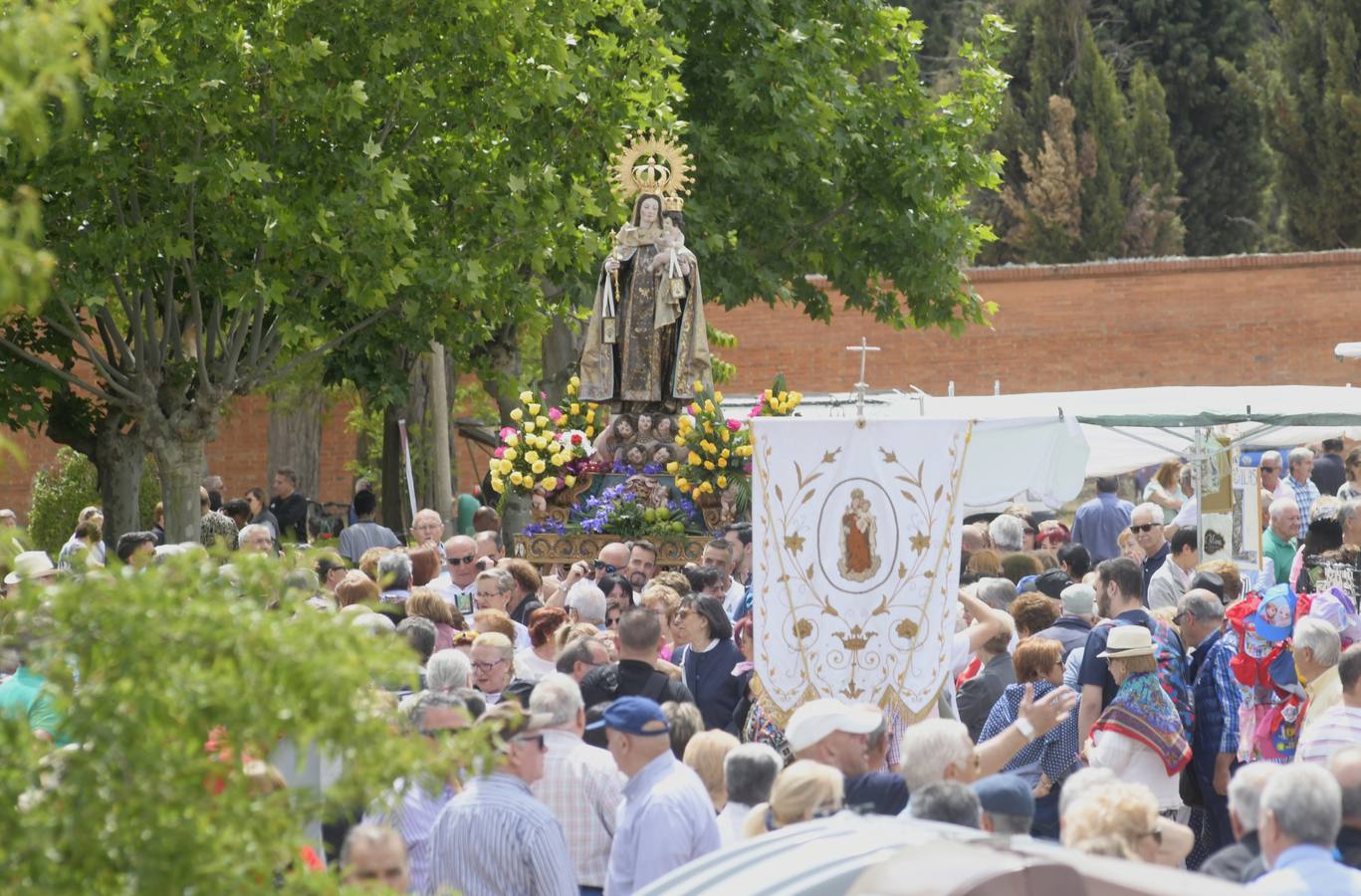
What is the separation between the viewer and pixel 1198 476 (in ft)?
49.1

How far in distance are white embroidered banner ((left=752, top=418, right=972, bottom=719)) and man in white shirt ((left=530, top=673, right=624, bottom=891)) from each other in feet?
5.70

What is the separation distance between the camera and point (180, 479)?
16734 millimetres

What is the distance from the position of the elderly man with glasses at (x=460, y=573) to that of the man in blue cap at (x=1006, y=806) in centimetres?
646

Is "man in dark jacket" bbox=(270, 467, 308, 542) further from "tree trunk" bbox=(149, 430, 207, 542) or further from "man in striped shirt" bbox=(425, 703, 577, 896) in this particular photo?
"man in striped shirt" bbox=(425, 703, 577, 896)

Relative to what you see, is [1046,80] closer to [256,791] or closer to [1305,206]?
→ [1305,206]

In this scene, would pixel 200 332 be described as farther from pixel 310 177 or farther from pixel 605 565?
pixel 605 565

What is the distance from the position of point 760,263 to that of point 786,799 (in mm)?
17835

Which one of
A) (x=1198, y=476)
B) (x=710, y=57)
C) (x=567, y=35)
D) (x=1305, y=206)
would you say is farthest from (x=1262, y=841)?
(x=1305, y=206)

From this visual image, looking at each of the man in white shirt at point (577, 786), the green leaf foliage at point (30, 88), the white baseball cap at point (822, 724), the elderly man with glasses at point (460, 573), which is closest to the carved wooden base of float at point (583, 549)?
the elderly man with glasses at point (460, 573)

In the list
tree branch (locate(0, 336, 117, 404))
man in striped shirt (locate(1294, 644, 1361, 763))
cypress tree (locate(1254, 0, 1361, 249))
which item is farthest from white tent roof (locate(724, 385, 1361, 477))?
cypress tree (locate(1254, 0, 1361, 249))

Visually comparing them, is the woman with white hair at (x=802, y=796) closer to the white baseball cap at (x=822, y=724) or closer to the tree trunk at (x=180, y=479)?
the white baseball cap at (x=822, y=724)

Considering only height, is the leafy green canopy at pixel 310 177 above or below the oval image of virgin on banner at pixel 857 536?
above

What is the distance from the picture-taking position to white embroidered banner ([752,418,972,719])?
8.59 metres

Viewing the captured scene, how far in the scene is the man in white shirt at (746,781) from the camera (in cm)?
649
